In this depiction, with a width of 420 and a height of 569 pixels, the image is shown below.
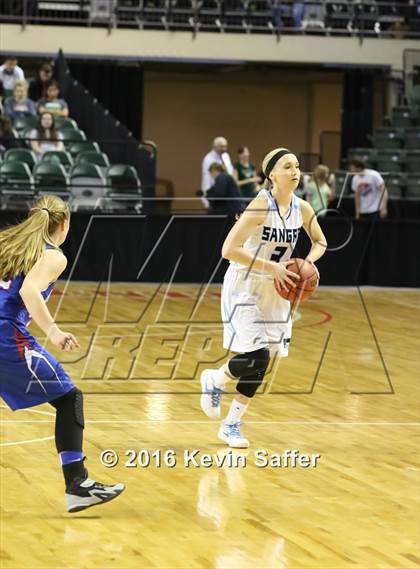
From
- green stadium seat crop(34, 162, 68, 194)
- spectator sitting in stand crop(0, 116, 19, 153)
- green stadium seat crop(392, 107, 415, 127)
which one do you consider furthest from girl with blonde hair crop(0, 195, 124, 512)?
green stadium seat crop(392, 107, 415, 127)

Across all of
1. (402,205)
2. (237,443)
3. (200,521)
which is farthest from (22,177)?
(200,521)

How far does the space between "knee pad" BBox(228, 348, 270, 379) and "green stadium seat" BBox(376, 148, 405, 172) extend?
14818mm

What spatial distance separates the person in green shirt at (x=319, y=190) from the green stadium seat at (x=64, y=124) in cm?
375

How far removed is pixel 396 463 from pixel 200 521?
1.78 m

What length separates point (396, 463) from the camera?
302 inches

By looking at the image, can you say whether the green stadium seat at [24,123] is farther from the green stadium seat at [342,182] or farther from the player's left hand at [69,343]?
the player's left hand at [69,343]

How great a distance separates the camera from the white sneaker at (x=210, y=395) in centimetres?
817

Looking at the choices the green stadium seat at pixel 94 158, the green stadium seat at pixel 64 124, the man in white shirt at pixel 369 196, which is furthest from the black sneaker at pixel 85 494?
the green stadium seat at pixel 64 124

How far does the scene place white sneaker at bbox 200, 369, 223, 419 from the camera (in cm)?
817

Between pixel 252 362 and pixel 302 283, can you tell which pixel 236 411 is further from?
pixel 302 283

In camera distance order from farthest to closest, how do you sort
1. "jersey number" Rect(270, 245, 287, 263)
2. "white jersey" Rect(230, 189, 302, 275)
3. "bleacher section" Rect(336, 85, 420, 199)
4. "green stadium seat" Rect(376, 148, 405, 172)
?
"green stadium seat" Rect(376, 148, 405, 172) < "bleacher section" Rect(336, 85, 420, 199) < "jersey number" Rect(270, 245, 287, 263) < "white jersey" Rect(230, 189, 302, 275)

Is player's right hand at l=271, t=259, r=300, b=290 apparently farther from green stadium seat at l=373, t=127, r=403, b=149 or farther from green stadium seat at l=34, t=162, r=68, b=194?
green stadium seat at l=373, t=127, r=403, b=149

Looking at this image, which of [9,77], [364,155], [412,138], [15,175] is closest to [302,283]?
[15,175]

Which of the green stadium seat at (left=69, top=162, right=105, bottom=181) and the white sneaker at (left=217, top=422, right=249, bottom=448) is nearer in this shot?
the white sneaker at (left=217, top=422, right=249, bottom=448)
